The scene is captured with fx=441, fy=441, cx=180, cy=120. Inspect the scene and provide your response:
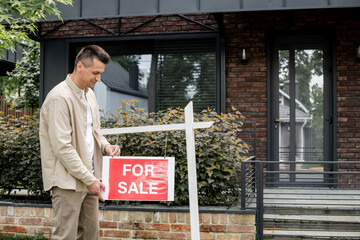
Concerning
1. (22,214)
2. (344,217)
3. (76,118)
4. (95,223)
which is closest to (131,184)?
(95,223)

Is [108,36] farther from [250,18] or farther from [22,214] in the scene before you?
[22,214]

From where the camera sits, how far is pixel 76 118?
3189 mm

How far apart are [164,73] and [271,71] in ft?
6.72

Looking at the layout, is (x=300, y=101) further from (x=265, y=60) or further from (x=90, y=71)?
(x=90, y=71)

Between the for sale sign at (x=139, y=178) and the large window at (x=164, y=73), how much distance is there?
505 cm

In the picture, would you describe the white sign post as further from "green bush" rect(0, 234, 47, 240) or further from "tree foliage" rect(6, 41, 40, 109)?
"tree foliage" rect(6, 41, 40, 109)

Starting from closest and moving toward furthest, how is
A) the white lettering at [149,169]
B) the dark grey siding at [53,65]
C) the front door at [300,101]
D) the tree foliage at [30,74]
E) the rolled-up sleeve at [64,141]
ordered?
the rolled-up sleeve at [64,141], the white lettering at [149,169], the front door at [300,101], the dark grey siding at [53,65], the tree foliage at [30,74]

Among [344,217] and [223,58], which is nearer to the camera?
[344,217]

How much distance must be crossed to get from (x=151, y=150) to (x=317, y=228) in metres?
2.31

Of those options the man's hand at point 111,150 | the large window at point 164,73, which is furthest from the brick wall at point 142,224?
the large window at point 164,73

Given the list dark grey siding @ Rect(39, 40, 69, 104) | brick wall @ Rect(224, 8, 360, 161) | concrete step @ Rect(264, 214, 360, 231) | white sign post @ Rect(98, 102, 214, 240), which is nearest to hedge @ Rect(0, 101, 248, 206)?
concrete step @ Rect(264, 214, 360, 231)

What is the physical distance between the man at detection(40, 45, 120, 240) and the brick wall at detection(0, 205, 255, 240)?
1968 mm

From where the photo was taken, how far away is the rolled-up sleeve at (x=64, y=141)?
3025 millimetres

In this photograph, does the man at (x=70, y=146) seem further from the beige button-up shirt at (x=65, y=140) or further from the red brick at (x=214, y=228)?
the red brick at (x=214, y=228)
